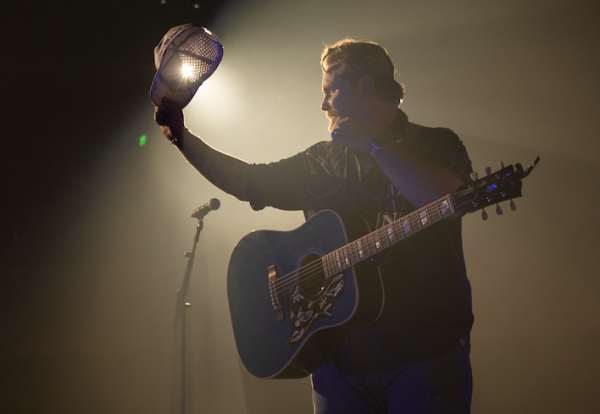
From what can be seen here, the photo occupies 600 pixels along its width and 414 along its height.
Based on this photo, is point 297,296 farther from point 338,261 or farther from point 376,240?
point 376,240

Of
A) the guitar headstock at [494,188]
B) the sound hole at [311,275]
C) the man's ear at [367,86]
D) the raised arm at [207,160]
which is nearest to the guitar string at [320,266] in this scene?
the sound hole at [311,275]

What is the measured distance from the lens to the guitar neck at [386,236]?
4.08ft

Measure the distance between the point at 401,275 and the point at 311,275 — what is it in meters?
0.42

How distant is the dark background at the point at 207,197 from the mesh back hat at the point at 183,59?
129 inches

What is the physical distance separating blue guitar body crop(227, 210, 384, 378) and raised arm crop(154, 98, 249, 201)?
12.2 inches

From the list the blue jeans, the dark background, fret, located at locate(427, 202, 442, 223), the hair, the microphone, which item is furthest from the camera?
the dark background

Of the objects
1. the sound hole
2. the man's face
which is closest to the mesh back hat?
the man's face

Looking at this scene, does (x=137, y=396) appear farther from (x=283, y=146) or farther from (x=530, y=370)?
(x=530, y=370)

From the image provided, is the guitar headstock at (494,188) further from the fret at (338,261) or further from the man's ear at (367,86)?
the man's ear at (367,86)

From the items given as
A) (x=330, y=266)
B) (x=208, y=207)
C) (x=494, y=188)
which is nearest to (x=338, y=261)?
(x=330, y=266)

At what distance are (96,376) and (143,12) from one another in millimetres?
4009

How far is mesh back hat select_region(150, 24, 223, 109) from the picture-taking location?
4.58ft

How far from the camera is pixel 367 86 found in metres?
1.80

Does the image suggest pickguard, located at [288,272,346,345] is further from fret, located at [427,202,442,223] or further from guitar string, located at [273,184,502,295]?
fret, located at [427,202,442,223]
